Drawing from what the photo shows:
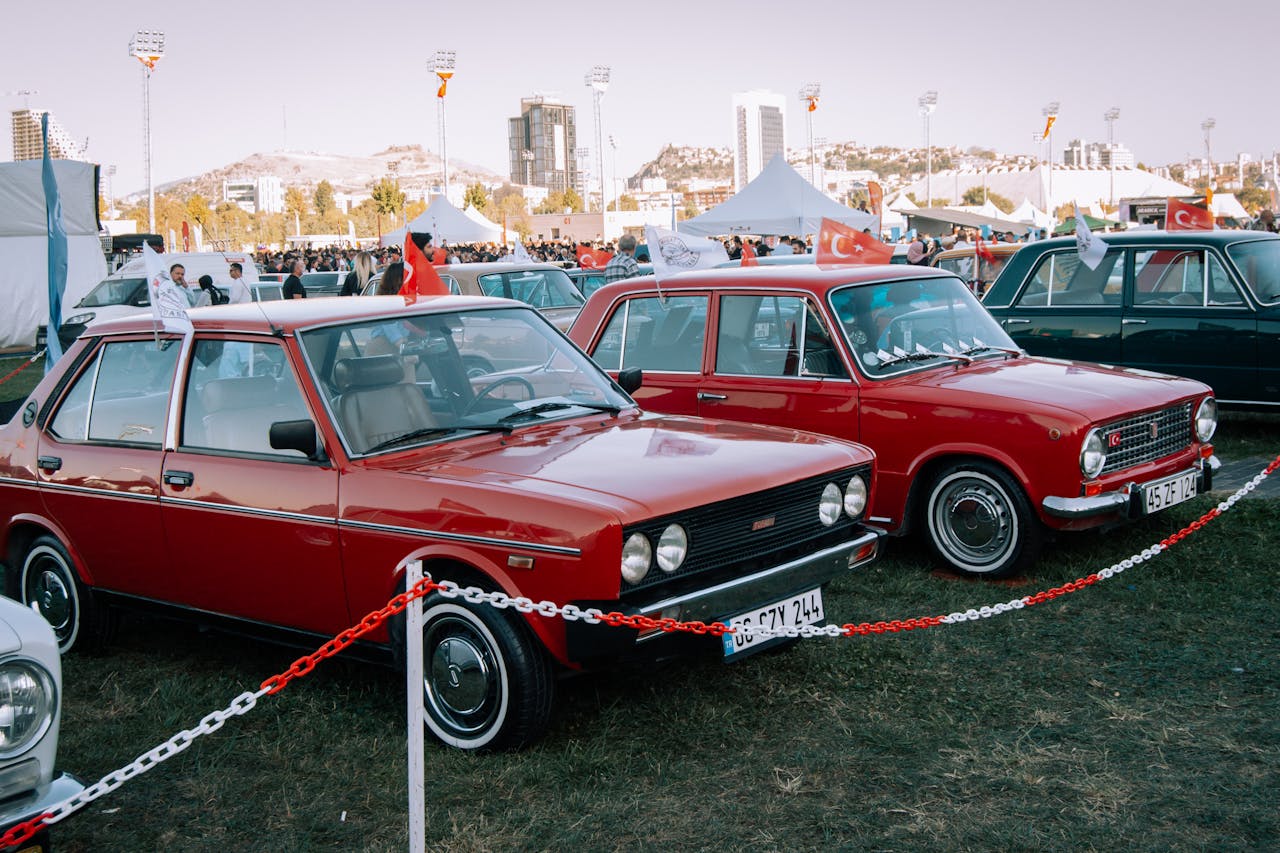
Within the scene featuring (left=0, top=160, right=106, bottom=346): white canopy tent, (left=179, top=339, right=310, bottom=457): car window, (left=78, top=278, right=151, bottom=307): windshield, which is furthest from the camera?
(left=0, top=160, right=106, bottom=346): white canopy tent

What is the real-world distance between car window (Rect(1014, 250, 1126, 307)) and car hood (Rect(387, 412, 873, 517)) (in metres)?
5.73

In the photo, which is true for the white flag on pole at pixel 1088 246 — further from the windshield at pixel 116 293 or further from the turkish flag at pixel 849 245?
the windshield at pixel 116 293

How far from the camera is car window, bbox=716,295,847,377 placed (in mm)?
7121

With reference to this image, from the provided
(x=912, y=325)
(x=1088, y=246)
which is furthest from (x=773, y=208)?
(x=912, y=325)

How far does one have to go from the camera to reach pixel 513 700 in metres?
4.37

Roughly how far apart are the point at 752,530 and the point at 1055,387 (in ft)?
9.19

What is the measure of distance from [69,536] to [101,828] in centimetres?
193

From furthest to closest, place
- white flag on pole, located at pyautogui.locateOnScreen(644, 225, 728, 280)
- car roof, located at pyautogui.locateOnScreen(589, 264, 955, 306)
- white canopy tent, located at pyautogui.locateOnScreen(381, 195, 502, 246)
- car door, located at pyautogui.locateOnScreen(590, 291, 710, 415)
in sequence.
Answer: white canopy tent, located at pyautogui.locateOnScreen(381, 195, 502, 246) < white flag on pole, located at pyautogui.locateOnScreen(644, 225, 728, 280) < car door, located at pyautogui.locateOnScreen(590, 291, 710, 415) < car roof, located at pyautogui.locateOnScreen(589, 264, 955, 306)

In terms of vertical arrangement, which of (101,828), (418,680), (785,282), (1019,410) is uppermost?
(785,282)


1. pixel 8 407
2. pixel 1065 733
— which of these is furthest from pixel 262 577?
pixel 8 407

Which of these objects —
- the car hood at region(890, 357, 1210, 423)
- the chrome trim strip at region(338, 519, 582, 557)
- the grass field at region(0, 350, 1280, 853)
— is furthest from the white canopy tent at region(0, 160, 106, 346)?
the chrome trim strip at region(338, 519, 582, 557)

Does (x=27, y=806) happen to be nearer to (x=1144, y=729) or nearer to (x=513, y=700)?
(x=513, y=700)

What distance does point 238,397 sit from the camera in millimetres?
5273

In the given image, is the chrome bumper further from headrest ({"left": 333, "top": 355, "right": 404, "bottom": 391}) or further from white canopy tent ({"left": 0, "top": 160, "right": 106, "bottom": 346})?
white canopy tent ({"left": 0, "top": 160, "right": 106, "bottom": 346})
